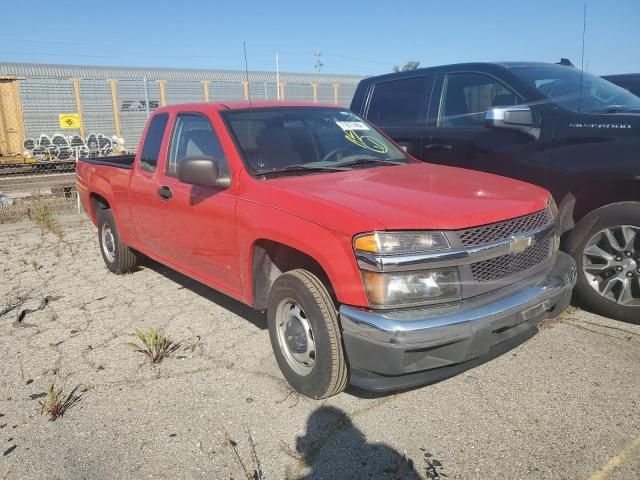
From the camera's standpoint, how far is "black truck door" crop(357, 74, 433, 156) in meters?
5.16

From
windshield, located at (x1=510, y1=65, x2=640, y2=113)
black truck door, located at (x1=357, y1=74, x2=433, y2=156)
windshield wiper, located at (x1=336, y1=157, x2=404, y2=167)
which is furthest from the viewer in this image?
black truck door, located at (x1=357, y1=74, x2=433, y2=156)

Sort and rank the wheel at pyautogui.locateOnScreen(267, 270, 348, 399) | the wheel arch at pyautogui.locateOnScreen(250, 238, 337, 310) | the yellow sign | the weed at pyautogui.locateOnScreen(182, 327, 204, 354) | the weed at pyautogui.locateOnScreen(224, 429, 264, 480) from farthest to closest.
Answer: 1. the yellow sign
2. the weed at pyautogui.locateOnScreen(182, 327, 204, 354)
3. the wheel arch at pyautogui.locateOnScreen(250, 238, 337, 310)
4. the wheel at pyautogui.locateOnScreen(267, 270, 348, 399)
5. the weed at pyautogui.locateOnScreen(224, 429, 264, 480)

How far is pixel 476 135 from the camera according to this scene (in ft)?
15.2

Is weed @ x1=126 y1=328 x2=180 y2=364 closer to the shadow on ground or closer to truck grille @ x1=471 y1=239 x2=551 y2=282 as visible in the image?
the shadow on ground

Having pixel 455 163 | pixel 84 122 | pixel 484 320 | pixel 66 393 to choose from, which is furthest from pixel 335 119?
pixel 84 122

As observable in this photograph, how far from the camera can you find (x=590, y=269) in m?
3.94

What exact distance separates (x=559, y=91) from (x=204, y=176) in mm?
3105

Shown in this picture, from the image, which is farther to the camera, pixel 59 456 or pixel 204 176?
pixel 204 176

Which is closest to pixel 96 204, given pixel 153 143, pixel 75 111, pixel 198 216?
pixel 153 143

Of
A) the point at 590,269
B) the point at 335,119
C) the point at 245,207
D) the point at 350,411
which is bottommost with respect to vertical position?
the point at 350,411

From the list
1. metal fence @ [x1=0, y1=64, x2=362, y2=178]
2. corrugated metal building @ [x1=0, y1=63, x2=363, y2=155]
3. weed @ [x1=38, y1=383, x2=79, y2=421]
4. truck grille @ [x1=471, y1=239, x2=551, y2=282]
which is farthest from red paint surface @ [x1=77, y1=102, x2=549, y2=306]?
metal fence @ [x1=0, y1=64, x2=362, y2=178]

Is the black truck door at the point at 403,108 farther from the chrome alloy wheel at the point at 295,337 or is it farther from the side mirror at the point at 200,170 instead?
the chrome alloy wheel at the point at 295,337

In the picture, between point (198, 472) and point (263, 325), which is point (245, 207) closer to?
point (263, 325)

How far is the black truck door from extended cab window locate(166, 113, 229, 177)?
216cm
